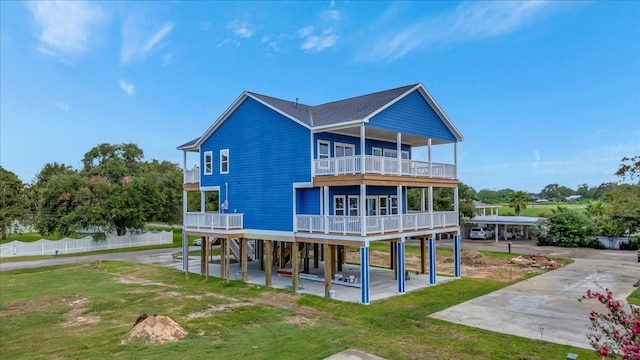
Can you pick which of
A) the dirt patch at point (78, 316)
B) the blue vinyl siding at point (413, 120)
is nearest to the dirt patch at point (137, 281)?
the dirt patch at point (78, 316)

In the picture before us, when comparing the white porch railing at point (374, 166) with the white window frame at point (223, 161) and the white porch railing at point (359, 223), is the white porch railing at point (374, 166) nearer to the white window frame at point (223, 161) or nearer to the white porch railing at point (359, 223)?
the white porch railing at point (359, 223)

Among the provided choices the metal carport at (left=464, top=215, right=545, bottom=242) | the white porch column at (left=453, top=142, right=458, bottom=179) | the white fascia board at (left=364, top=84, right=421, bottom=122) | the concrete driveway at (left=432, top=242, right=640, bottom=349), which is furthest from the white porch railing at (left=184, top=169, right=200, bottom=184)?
the metal carport at (left=464, top=215, right=545, bottom=242)

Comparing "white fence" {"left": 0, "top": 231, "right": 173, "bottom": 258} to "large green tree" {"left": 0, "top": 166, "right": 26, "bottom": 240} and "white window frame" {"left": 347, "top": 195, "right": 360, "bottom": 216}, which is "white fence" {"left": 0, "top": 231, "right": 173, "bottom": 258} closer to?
"large green tree" {"left": 0, "top": 166, "right": 26, "bottom": 240}

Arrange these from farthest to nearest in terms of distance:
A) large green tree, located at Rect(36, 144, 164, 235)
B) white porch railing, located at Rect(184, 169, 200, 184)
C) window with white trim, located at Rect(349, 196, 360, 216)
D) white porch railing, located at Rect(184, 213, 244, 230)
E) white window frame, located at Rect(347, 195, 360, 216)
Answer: large green tree, located at Rect(36, 144, 164, 235), white porch railing, located at Rect(184, 169, 200, 184), white porch railing, located at Rect(184, 213, 244, 230), window with white trim, located at Rect(349, 196, 360, 216), white window frame, located at Rect(347, 195, 360, 216)

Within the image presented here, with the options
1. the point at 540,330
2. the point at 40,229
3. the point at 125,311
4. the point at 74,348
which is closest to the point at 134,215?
the point at 40,229

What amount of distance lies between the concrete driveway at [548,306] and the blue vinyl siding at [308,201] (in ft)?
24.9

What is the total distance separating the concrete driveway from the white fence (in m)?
35.8

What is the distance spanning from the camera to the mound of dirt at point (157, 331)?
11.9 metres

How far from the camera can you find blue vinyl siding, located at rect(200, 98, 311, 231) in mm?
19734

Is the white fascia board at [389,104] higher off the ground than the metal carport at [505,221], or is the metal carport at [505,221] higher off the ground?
the white fascia board at [389,104]

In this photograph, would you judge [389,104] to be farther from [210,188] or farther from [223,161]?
[210,188]

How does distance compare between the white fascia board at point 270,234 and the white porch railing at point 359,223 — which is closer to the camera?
the white porch railing at point 359,223

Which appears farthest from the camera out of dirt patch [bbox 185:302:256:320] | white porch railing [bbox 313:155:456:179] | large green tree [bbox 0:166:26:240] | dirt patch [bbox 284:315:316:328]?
large green tree [bbox 0:166:26:240]

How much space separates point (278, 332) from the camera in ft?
41.4
